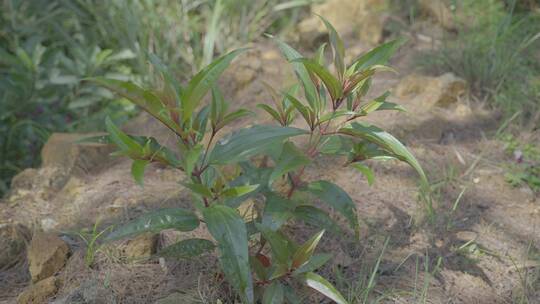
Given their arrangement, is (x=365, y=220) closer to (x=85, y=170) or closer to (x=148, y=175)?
(x=148, y=175)

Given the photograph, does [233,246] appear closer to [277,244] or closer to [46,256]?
[277,244]

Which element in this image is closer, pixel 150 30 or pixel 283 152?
pixel 283 152

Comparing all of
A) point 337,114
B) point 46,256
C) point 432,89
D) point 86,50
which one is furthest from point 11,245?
point 432,89

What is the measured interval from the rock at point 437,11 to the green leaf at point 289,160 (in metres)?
2.62

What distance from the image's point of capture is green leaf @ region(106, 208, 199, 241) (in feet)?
4.90

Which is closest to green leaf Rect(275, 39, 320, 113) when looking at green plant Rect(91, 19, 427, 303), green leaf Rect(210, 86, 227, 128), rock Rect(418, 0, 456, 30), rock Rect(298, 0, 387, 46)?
green plant Rect(91, 19, 427, 303)

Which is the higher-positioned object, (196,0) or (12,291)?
(196,0)

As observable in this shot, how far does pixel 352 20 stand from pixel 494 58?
1372 millimetres

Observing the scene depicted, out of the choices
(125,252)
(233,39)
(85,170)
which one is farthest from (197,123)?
(233,39)

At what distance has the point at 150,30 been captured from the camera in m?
3.76

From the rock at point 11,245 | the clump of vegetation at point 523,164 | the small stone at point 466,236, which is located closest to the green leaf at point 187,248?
the rock at point 11,245

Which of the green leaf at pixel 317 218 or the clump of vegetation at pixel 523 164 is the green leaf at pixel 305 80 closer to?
the green leaf at pixel 317 218

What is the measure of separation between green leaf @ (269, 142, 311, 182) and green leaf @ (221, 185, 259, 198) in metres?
0.06

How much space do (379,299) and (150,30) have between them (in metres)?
2.61
